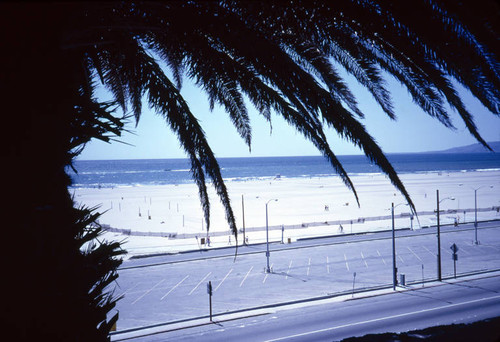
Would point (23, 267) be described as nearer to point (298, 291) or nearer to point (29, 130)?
point (29, 130)

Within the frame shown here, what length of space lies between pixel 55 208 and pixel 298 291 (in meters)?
17.5

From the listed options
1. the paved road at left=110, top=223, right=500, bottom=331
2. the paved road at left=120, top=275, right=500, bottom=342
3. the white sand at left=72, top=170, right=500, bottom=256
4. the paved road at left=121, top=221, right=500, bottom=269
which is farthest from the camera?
the white sand at left=72, top=170, right=500, bottom=256

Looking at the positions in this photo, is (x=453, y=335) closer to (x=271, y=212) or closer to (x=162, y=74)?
(x=162, y=74)

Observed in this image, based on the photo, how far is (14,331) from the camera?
6.47 feet

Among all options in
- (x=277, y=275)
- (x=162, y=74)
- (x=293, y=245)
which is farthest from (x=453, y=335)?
(x=293, y=245)

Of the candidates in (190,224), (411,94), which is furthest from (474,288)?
(190,224)

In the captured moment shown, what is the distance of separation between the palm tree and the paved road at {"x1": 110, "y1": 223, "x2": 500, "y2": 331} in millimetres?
13827

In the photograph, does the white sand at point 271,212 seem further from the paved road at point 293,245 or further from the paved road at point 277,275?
the paved road at point 277,275

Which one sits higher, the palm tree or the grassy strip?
the palm tree

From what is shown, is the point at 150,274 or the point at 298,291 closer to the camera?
the point at 298,291

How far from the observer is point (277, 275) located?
21.0m

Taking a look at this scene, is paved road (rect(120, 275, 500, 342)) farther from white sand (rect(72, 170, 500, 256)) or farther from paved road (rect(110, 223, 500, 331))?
white sand (rect(72, 170, 500, 256))

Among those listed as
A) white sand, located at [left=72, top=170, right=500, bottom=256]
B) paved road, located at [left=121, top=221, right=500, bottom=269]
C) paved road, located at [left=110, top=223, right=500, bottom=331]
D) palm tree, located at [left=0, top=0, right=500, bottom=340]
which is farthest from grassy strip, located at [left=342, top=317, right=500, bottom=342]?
white sand, located at [left=72, top=170, right=500, bottom=256]

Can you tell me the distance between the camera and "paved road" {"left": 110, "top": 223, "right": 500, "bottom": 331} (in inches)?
663
